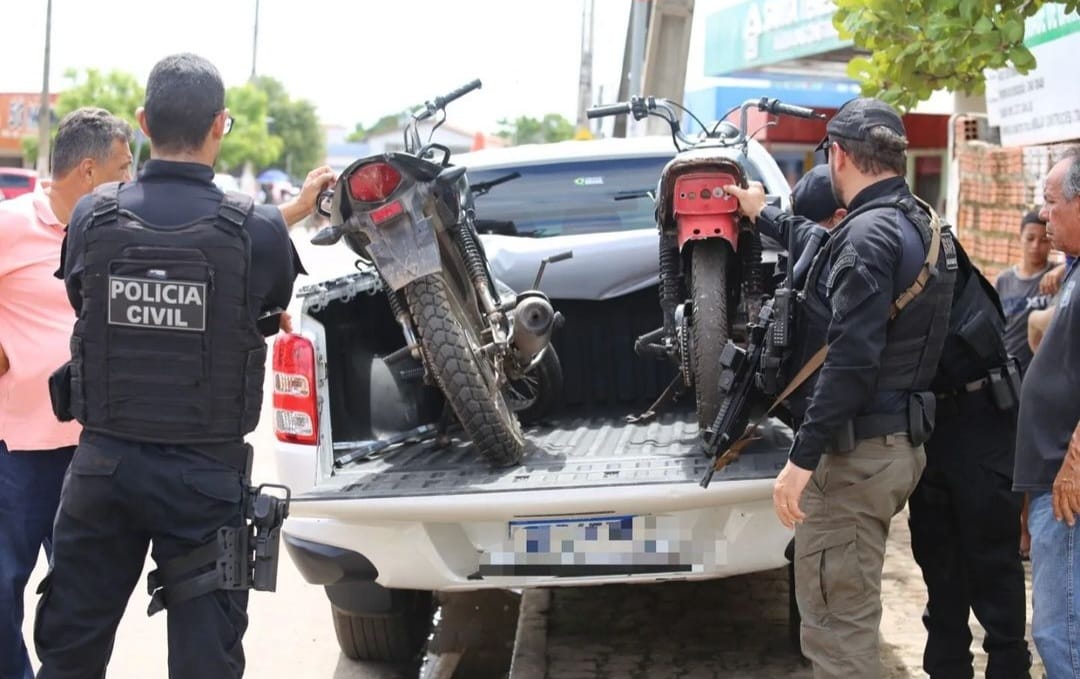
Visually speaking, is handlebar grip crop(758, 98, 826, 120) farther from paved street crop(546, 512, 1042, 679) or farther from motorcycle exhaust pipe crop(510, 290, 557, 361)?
paved street crop(546, 512, 1042, 679)

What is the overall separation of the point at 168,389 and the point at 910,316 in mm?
1919

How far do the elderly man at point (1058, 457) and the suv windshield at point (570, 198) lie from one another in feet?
7.89

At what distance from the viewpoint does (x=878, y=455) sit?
346cm

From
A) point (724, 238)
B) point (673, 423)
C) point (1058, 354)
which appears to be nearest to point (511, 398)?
point (673, 423)

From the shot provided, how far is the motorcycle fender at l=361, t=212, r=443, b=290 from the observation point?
167 inches

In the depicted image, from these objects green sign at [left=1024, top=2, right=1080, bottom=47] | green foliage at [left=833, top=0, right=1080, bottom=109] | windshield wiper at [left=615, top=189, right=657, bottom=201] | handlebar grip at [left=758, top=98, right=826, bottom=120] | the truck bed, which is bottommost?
the truck bed

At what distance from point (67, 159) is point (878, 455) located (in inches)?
100

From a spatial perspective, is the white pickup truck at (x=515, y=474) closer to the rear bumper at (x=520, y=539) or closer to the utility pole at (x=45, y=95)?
the rear bumper at (x=520, y=539)

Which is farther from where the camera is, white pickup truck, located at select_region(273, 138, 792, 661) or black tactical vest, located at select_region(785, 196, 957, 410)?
white pickup truck, located at select_region(273, 138, 792, 661)

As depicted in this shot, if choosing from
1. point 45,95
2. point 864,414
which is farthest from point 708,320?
point 45,95

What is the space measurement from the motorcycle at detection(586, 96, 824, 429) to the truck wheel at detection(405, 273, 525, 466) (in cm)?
70

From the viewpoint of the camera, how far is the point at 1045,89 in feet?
25.4

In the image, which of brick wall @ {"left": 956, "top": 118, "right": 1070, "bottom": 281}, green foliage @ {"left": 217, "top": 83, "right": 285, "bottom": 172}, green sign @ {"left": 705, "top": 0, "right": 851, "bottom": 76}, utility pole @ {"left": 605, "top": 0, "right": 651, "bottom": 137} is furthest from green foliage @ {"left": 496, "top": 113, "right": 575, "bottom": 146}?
brick wall @ {"left": 956, "top": 118, "right": 1070, "bottom": 281}

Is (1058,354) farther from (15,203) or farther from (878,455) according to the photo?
(15,203)
